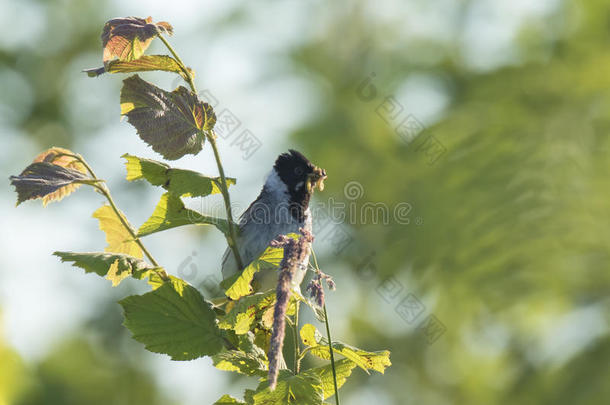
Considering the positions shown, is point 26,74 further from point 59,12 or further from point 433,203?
point 433,203

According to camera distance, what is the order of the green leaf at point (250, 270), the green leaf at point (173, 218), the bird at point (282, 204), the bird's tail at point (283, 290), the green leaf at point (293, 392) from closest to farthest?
1. the bird's tail at point (283, 290)
2. the green leaf at point (293, 392)
3. the green leaf at point (250, 270)
4. the green leaf at point (173, 218)
5. the bird at point (282, 204)

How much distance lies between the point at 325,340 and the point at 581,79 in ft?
9.04

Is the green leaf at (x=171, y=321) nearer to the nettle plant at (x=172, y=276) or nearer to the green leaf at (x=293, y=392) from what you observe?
the nettle plant at (x=172, y=276)

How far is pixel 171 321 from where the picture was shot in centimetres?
106

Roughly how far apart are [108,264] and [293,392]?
35 cm

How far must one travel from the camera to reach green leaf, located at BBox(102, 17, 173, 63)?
3.24 ft

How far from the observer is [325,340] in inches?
41.3

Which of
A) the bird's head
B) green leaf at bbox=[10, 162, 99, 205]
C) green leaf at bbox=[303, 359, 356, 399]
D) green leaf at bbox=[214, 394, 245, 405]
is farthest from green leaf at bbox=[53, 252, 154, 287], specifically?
the bird's head

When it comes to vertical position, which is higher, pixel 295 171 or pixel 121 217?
pixel 295 171

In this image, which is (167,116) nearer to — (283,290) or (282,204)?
(283,290)

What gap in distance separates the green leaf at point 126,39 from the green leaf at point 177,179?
0.19 metres

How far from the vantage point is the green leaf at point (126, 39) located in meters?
0.99

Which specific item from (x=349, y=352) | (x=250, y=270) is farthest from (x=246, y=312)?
(x=349, y=352)

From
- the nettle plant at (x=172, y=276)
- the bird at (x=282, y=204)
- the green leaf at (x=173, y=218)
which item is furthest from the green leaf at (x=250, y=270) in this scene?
the bird at (x=282, y=204)
